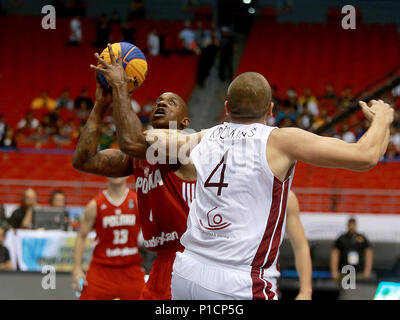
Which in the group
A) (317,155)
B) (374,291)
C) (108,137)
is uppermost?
(317,155)

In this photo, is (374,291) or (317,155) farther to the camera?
(374,291)

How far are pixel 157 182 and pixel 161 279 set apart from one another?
720 millimetres

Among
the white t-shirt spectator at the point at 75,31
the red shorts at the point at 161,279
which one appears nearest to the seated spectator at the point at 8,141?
the white t-shirt spectator at the point at 75,31

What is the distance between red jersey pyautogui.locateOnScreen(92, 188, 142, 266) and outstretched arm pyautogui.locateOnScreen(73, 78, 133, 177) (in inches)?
117

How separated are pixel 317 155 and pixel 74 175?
488 inches

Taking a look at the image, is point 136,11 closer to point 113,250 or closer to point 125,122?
point 113,250

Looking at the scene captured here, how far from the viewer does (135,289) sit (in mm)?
7332

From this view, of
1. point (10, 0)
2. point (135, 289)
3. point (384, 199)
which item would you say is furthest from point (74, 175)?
point (10, 0)

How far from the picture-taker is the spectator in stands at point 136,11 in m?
23.2

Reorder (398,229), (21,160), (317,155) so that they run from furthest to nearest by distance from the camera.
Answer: (21,160)
(398,229)
(317,155)

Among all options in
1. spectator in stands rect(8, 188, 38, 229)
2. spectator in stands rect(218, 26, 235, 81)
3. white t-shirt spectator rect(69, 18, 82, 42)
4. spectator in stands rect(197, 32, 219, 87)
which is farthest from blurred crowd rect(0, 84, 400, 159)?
spectator in stands rect(8, 188, 38, 229)

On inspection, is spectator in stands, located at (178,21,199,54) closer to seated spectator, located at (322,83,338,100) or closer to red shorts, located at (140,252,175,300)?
seated spectator, located at (322,83,338,100)
